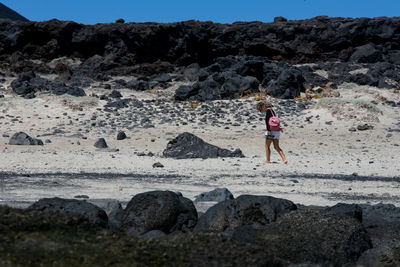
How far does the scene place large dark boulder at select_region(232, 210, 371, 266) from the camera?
3.60m

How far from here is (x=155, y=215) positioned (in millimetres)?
4496

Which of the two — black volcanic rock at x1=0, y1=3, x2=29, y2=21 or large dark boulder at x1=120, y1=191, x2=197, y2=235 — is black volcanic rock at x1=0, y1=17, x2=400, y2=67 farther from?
black volcanic rock at x1=0, y1=3, x2=29, y2=21

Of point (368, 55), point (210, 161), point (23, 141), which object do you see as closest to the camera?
point (210, 161)

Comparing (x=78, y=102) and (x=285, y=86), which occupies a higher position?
(x=285, y=86)

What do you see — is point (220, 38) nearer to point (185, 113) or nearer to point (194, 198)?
point (185, 113)

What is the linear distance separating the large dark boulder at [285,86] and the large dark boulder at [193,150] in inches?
329

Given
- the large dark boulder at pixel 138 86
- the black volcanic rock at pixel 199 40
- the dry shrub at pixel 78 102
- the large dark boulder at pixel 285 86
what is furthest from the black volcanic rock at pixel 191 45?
the dry shrub at pixel 78 102

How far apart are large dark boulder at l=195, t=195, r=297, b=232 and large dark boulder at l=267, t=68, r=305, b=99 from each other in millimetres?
14848

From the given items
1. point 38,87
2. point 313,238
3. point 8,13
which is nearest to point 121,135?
point 38,87

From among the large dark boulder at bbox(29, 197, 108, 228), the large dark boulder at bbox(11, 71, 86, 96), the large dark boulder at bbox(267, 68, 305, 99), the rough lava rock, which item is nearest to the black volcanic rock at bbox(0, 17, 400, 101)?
the large dark boulder at bbox(11, 71, 86, 96)

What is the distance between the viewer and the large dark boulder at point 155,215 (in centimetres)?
445

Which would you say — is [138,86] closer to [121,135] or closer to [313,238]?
[121,135]

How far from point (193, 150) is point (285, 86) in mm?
9183

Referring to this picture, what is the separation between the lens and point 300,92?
2027cm
